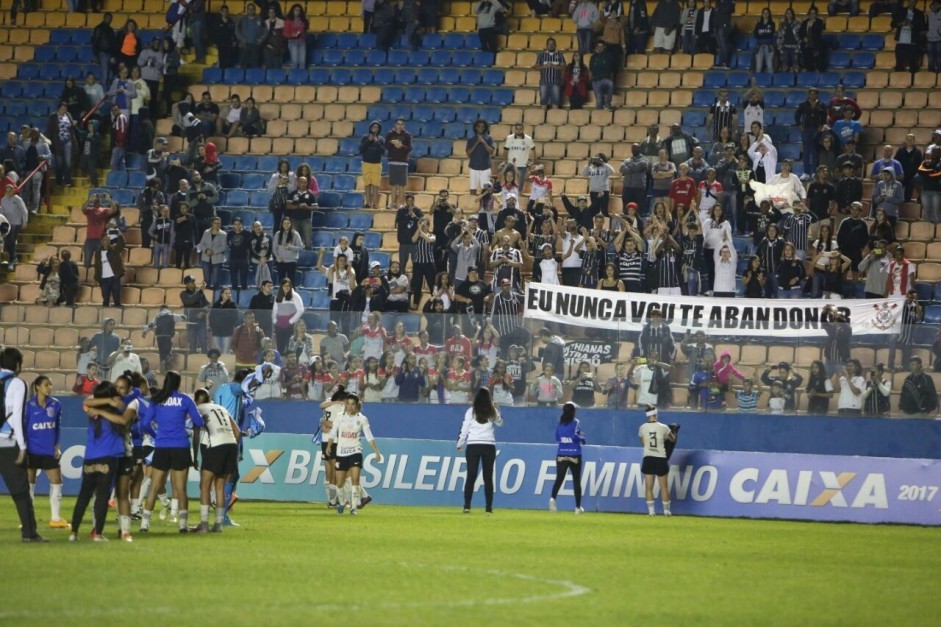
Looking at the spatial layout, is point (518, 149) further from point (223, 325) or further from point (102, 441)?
point (102, 441)

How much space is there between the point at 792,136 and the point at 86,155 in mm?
16992

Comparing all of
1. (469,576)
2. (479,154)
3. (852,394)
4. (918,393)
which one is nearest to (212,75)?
(479,154)

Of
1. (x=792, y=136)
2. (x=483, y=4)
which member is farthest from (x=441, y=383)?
(x=483, y=4)

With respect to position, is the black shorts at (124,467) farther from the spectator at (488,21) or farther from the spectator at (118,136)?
the spectator at (488,21)

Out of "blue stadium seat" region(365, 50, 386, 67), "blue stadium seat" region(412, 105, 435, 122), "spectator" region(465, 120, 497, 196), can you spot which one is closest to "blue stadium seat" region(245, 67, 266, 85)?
"blue stadium seat" region(365, 50, 386, 67)

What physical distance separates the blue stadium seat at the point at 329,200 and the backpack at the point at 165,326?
307 inches

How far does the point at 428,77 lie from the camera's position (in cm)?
3912

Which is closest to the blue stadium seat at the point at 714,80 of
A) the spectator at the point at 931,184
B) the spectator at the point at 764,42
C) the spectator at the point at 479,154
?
the spectator at the point at 764,42

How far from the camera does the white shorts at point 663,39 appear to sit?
1463 inches

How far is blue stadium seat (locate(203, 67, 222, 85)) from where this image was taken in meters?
40.5

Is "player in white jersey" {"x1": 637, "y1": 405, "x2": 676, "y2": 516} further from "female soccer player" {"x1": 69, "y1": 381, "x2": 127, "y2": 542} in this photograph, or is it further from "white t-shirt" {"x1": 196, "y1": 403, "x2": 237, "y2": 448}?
"female soccer player" {"x1": 69, "y1": 381, "x2": 127, "y2": 542}

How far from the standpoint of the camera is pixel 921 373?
25.9m

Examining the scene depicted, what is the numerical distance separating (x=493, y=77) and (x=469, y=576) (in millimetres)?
24967

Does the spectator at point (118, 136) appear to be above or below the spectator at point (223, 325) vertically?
above
